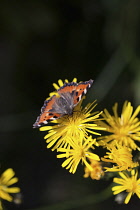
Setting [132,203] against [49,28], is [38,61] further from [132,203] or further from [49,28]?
[132,203]

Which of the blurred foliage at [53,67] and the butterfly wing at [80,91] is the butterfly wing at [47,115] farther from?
the blurred foliage at [53,67]

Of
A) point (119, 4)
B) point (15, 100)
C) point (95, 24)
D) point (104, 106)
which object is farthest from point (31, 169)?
point (119, 4)

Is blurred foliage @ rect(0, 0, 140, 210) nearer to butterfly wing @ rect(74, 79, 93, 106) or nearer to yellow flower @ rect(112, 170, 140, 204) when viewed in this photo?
butterfly wing @ rect(74, 79, 93, 106)

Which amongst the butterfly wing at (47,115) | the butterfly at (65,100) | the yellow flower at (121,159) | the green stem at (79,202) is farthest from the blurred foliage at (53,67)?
the yellow flower at (121,159)

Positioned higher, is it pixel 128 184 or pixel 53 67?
pixel 53 67

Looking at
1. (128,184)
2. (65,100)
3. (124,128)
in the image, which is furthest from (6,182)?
(124,128)

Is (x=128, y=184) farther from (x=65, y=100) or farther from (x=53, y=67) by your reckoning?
(x=53, y=67)
